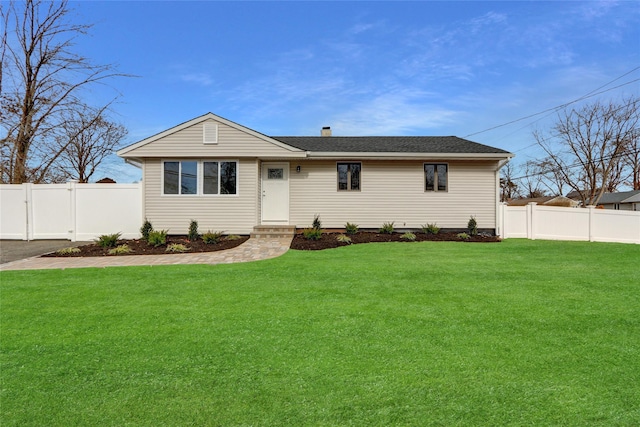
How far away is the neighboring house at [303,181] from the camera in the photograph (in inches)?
482

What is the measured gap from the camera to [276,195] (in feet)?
43.1

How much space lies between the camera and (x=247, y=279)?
6.06 meters

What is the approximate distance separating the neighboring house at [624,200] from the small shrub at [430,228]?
40.0 meters

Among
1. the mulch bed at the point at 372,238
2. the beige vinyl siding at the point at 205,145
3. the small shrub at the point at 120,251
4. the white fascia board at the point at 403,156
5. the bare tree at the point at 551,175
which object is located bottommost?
the small shrub at the point at 120,251

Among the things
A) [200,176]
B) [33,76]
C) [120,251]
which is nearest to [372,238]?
[200,176]

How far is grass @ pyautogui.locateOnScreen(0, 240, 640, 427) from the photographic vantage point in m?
2.26

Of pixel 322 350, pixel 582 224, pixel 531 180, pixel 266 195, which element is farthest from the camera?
pixel 531 180

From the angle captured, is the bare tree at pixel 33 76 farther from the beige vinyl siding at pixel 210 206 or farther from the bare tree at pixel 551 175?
the bare tree at pixel 551 175

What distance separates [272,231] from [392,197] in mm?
4662

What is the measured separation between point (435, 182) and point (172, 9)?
34.2ft

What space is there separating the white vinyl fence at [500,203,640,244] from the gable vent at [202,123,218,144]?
10.7 meters

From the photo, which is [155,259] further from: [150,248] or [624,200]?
[624,200]

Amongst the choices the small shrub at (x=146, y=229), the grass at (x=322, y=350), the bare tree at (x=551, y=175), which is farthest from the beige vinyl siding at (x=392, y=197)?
the bare tree at (x=551, y=175)

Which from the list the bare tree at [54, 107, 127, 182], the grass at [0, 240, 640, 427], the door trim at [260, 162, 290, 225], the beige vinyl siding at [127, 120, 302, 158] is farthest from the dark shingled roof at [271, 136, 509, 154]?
the bare tree at [54, 107, 127, 182]
